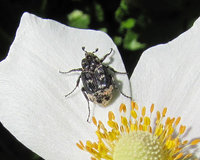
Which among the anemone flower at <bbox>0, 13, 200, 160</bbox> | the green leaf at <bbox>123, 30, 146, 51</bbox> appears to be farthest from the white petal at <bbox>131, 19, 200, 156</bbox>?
the green leaf at <bbox>123, 30, 146, 51</bbox>

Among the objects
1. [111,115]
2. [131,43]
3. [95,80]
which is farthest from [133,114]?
[131,43]

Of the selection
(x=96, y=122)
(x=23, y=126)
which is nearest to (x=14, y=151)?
(x=23, y=126)

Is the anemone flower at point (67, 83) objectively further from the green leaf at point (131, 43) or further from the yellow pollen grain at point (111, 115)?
the green leaf at point (131, 43)

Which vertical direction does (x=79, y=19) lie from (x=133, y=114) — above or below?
above

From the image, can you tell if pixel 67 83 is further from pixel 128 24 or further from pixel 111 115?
pixel 128 24

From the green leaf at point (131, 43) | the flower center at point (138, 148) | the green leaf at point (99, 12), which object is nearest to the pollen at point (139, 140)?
the flower center at point (138, 148)

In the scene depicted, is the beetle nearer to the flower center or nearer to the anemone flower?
the anemone flower
